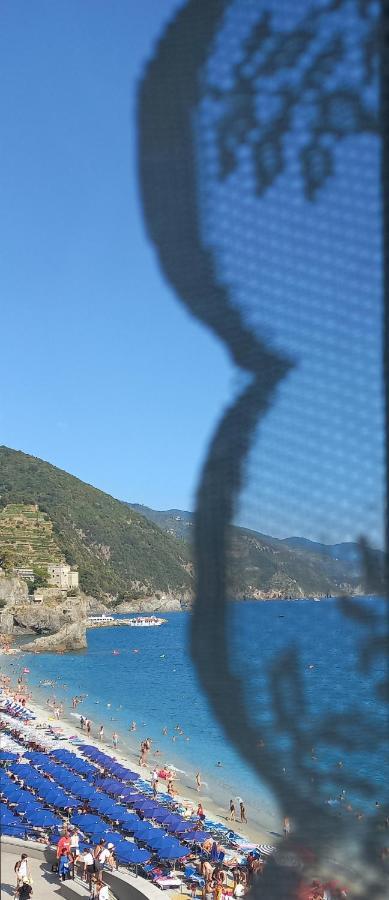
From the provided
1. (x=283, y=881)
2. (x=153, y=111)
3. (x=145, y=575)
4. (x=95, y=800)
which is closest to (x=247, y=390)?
(x=153, y=111)

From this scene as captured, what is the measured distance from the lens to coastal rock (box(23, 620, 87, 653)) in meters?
64.8

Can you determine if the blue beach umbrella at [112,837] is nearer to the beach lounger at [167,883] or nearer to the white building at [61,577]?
the beach lounger at [167,883]

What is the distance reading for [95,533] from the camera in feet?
399

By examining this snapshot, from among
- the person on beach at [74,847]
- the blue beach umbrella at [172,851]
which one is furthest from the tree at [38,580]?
the person on beach at [74,847]

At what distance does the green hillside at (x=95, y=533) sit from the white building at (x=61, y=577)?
34.9ft

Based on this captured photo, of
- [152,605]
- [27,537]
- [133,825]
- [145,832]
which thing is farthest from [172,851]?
[152,605]

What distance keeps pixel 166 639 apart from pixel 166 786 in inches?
2795

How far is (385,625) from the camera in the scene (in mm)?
1897

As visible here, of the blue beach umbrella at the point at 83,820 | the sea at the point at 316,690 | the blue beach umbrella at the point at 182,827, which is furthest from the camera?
the blue beach umbrella at the point at 182,827

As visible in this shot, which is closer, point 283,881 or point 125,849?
point 283,881

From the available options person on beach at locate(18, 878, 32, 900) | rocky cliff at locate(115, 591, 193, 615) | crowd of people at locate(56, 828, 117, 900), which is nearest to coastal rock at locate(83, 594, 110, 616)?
rocky cliff at locate(115, 591, 193, 615)

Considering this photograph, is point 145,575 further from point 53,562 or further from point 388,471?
point 388,471

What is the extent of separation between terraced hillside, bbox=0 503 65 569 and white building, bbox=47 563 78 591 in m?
3.82

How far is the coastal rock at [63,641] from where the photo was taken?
64812 mm
